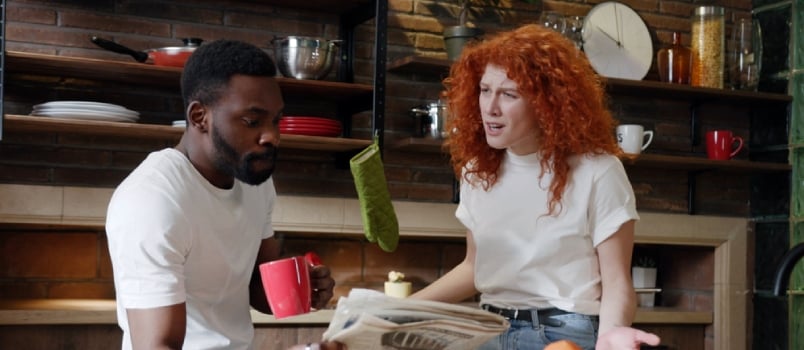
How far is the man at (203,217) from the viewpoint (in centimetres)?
156

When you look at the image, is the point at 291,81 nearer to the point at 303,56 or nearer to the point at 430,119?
the point at 303,56

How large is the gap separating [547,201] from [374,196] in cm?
37

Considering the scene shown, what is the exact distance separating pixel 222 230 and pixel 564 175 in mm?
748

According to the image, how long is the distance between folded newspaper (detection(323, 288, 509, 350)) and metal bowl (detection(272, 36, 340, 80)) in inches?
80.5

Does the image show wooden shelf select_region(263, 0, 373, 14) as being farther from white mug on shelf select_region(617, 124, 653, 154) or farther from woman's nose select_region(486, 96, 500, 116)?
woman's nose select_region(486, 96, 500, 116)

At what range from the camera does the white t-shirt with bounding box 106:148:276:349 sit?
5.13 ft

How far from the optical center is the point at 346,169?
3689 millimetres

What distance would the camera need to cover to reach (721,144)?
4.09 m

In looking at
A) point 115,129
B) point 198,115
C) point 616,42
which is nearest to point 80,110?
point 115,129

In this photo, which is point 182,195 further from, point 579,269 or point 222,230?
point 579,269

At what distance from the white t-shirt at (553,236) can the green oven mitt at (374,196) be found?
8.4 inches

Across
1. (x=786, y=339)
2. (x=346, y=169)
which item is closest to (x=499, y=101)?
(x=346, y=169)

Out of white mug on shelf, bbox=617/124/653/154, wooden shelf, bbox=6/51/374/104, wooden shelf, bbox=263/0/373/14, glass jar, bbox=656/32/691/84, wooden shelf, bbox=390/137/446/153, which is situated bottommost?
wooden shelf, bbox=390/137/446/153

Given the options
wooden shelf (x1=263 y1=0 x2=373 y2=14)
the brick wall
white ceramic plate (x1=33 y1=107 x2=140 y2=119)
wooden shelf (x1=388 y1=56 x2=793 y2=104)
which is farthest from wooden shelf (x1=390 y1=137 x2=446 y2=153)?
white ceramic plate (x1=33 y1=107 x2=140 y2=119)
